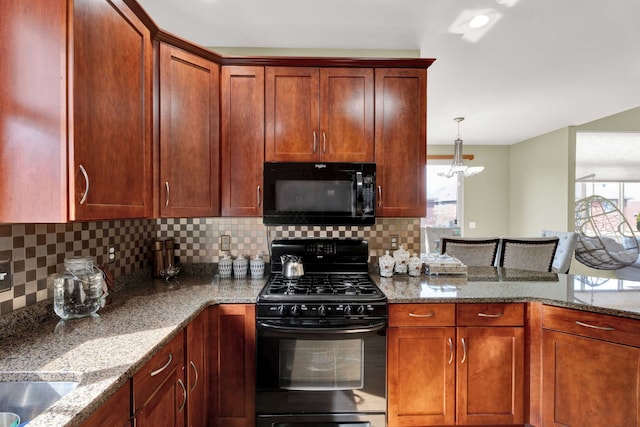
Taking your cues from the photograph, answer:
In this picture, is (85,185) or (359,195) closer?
(85,185)

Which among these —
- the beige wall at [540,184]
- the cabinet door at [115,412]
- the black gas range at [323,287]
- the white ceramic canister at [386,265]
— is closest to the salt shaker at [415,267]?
the white ceramic canister at [386,265]

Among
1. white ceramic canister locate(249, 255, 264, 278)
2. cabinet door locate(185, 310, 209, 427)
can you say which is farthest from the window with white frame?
cabinet door locate(185, 310, 209, 427)

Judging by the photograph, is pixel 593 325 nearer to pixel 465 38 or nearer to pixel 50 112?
pixel 465 38

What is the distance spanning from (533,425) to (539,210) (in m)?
4.57

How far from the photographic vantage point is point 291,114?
204cm

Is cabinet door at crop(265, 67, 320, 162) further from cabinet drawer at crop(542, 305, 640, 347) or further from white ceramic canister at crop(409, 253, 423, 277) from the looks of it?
cabinet drawer at crop(542, 305, 640, 347)

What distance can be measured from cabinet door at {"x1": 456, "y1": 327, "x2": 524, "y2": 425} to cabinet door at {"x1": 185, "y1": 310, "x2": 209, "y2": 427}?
1367 millimetres

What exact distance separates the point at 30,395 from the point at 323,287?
1309 mm

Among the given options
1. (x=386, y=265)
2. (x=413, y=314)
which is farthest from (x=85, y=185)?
(x=386, y=265)

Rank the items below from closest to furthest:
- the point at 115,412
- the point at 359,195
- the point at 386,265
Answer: the point at 115,412, the point at 359,195, the point at 386,265

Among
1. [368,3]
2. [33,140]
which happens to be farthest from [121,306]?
[368,3]

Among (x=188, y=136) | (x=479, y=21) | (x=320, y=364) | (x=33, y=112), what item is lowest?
(x=320, y=364)

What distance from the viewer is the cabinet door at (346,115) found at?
6.69 feet

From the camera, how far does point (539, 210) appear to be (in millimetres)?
5277
